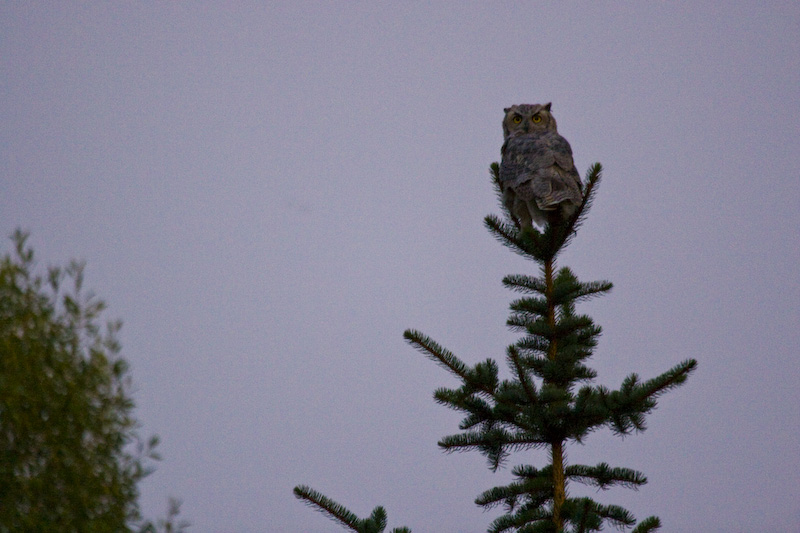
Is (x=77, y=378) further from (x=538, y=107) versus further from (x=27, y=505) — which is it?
(x=538, y=107)

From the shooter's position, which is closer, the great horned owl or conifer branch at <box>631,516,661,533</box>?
conifer branch at <box>631,516,661,533</box>

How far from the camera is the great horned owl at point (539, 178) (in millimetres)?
6785

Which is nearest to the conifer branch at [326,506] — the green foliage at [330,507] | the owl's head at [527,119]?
the green foliage at [330,507]

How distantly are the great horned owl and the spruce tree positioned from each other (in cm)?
15

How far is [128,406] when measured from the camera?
5043 mm

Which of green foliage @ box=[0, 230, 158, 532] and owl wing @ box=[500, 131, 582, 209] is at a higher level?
owl wing @ box=[500, 131, 582, 209]

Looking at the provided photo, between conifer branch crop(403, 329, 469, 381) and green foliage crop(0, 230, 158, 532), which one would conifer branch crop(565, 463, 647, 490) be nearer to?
conifer branch crop(403, 329, 469, 381)

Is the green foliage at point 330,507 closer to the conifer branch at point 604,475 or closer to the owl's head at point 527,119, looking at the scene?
the conifer branch at point 604,475

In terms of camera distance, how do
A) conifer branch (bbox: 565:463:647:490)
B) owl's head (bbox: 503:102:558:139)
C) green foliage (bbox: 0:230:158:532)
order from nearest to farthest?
1. green foliage (bbox: 0:230:158:532)
2. conifer branch (bbox: 565:463:647:490)
3. owl's head (bbox: 503:102:558:139)

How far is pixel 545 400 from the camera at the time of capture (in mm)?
5895

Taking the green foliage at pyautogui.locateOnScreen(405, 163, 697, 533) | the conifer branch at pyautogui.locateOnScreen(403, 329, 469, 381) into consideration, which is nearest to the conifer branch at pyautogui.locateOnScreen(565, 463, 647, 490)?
the green foliage at pyautogui.locateOnScreen(405, 163, 697, 533)

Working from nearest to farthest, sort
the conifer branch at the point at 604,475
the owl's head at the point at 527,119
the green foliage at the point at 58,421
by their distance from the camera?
the green foliage at the point at 58,421, the conifer branch at the point at 604,475, the owl's head at the point at 527,119

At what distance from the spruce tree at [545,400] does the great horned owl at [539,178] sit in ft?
0.50

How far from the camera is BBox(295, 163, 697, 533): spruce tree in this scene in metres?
5.85
